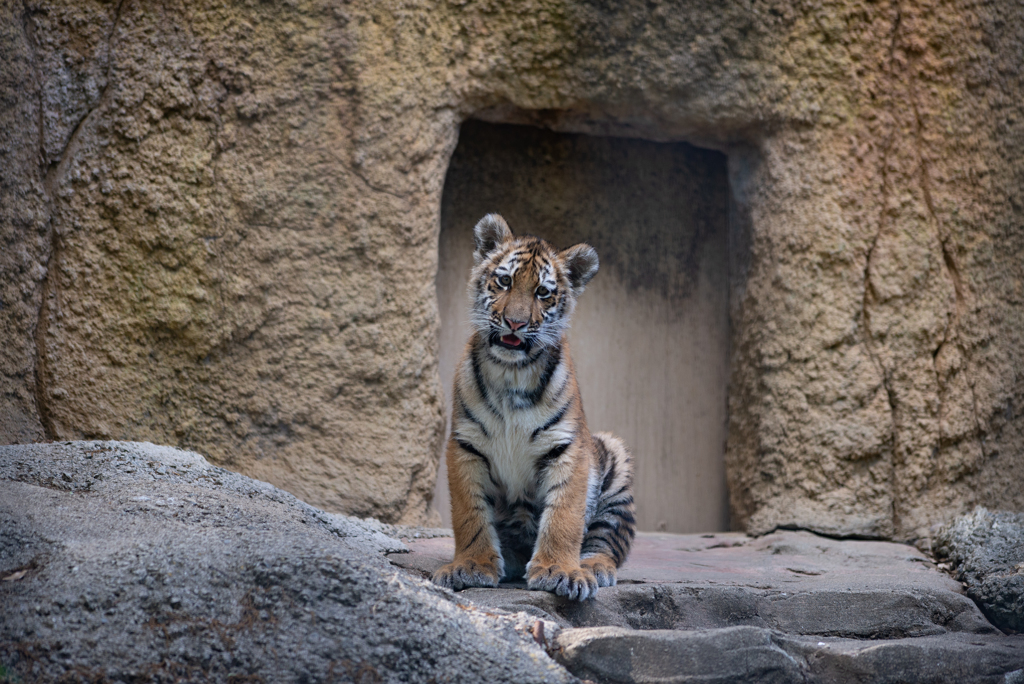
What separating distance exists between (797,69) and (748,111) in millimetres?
417

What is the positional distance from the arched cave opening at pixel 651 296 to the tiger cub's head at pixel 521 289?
2.38m

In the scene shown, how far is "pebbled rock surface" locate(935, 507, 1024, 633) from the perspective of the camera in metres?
3.53

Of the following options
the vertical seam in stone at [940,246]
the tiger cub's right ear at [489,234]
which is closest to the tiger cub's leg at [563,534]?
the tiger cub's right ear at [489,234]

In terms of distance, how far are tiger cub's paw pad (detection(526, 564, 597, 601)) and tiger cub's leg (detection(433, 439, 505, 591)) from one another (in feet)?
0.74

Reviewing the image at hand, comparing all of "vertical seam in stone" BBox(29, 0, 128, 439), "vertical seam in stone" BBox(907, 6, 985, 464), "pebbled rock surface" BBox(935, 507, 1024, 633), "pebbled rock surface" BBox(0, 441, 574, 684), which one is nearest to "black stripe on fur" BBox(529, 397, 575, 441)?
"pebbled rock surface" BBox(0, 441, 574, 684)

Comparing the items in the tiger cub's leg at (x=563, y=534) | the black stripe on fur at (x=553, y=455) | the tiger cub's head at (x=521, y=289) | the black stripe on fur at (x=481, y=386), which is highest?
the tiger cub's head at (x=521, y=289)

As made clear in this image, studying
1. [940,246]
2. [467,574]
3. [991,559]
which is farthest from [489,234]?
[940,246]

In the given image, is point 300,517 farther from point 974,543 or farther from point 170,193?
point 974,543

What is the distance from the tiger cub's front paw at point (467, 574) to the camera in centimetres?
328

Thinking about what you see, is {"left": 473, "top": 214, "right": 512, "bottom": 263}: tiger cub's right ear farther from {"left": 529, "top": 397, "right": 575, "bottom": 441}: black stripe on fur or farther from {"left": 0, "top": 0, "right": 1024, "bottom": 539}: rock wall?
{"left": 0, "top": 0, "right": 1024, "bottom": 539}: rock wall

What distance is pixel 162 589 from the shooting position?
251 cm

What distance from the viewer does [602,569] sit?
11.7 feet

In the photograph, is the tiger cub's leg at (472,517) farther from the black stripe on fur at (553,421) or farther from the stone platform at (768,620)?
the black stripe on fur at (553,421)

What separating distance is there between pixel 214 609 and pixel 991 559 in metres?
3.65
